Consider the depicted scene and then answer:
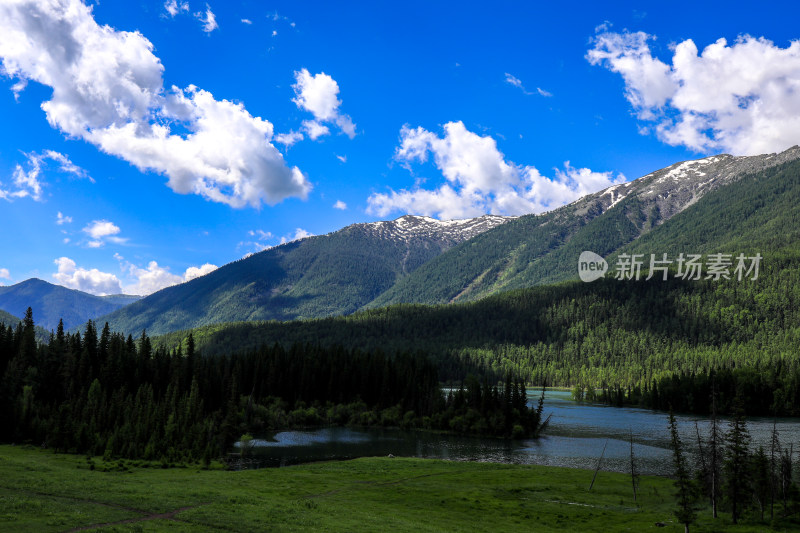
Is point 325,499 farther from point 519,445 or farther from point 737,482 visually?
point 519,445

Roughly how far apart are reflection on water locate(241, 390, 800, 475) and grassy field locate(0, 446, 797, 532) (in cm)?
1709

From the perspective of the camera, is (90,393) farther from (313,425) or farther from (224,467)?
(313,425)

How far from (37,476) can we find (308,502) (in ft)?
98.0

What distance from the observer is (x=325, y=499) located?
68688mm

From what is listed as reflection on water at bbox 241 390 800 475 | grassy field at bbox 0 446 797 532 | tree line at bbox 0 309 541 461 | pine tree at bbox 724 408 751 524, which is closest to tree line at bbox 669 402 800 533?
pine tree at bbox 724 408 751 524

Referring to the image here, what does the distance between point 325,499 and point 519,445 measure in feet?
302

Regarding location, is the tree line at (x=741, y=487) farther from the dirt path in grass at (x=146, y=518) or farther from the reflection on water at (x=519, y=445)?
the dirt path in grass at (x=146, y=518)

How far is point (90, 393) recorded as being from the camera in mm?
118688

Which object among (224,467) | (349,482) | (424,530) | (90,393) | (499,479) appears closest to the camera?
(424,530)

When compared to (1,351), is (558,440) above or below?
below

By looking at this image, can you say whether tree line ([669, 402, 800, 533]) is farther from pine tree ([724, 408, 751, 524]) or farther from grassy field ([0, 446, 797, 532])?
grassy field ([0, 446, 797, 532])

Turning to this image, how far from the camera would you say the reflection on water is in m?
120

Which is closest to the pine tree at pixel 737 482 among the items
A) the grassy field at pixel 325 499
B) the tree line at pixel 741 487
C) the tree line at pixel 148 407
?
the tree line at pixel 741 487

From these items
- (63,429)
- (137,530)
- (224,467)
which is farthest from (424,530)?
(63,429)
